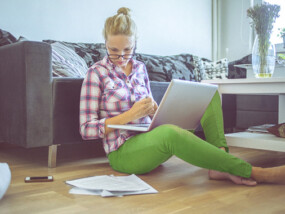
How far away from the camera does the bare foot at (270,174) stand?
1.36 meters

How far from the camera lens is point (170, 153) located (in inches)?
Answer: 56.2

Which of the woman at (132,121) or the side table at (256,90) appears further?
the side table at (256,90)

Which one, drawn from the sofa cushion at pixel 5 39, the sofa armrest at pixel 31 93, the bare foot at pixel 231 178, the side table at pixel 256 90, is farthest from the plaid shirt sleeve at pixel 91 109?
the sofa cushion at pixel 5 39

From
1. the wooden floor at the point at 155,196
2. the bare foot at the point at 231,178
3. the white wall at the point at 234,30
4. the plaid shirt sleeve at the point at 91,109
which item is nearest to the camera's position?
the wooden floor at the point at 155,196

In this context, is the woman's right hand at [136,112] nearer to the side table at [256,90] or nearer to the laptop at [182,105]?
the laptop at [182,105]

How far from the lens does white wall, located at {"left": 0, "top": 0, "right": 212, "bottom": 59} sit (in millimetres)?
2568

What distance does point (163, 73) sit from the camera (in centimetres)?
288

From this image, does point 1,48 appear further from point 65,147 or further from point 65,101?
point 65,147

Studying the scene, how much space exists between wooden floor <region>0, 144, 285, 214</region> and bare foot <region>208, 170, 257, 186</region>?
21 mm

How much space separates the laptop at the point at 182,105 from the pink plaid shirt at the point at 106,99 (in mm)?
140

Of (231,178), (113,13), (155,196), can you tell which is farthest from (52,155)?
(113,13)

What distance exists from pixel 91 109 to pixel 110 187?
448 millimetres

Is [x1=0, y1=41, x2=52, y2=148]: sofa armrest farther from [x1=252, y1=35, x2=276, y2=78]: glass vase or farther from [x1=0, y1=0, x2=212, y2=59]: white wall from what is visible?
[x1=252, y1=35, x2=276, y2=78]: glass vase

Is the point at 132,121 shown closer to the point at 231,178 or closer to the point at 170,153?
the point at 170,153
